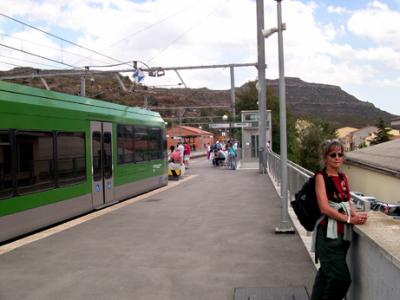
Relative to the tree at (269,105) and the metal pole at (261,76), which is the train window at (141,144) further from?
the tree at (269,105)

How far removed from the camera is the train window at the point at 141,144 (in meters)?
16.2

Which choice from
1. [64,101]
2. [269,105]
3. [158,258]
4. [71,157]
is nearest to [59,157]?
[71,157]

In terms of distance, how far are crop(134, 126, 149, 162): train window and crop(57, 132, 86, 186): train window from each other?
443 cm

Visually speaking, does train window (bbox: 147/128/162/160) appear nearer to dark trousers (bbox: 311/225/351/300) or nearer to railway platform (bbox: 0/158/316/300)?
railway platform (bbox: 0/158/316/300)

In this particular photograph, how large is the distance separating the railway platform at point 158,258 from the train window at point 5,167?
86cm

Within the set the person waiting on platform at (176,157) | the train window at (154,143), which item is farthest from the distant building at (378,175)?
the train window at (154,143)

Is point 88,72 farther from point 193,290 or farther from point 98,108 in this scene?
point 193,290

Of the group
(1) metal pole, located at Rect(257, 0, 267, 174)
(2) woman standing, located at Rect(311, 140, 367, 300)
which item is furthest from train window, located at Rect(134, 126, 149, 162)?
(2) woman standing, located at Rect(311, 140, 367, 300)

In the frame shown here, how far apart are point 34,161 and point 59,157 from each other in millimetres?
1063

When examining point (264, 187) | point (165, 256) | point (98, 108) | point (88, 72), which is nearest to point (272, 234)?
point (165, 256)

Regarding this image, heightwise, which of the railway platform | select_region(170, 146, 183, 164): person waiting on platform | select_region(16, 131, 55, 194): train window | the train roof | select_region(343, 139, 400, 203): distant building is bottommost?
select_region(343, 139, 400, 203): distant building

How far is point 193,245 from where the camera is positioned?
809cm

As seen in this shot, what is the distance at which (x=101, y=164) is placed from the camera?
1292cm

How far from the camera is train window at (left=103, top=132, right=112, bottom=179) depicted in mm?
13203
